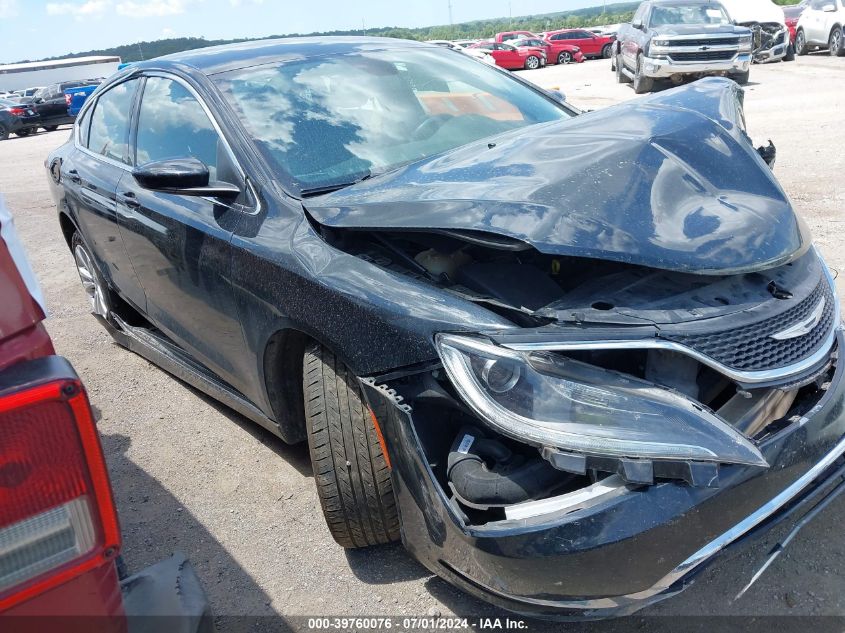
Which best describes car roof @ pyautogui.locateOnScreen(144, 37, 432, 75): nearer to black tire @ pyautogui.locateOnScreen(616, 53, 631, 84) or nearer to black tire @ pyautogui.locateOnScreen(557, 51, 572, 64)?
black tire @ pyautogui.locateOnScreen(616, 53, 631, 84)

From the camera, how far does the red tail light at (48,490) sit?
3.62 feet

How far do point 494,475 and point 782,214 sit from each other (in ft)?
4.15

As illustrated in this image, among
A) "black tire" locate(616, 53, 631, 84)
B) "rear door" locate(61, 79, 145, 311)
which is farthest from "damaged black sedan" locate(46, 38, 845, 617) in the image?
"black tire" locate(616, 53, 631, 84)

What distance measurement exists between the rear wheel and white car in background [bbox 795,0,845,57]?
1881cm

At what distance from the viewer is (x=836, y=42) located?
17594 millimetres

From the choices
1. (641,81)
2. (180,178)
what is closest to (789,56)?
(641,81)

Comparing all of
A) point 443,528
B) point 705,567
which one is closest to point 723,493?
point 705,567

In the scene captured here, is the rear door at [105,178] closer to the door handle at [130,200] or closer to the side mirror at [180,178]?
the door handle at [130,200]

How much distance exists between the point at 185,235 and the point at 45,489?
1.90 metres

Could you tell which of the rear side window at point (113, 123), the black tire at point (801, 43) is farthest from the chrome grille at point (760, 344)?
the black tire at point (801, 43)

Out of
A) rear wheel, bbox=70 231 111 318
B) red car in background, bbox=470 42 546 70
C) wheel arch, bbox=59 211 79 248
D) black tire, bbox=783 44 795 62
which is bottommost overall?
red car in background, bbox=470 42 546 70

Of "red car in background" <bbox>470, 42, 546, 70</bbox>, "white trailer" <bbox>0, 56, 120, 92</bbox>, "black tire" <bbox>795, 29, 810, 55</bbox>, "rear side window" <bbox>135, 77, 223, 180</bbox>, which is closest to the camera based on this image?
"rear side window" <bbox>135, 77, 223, 180</bbox>

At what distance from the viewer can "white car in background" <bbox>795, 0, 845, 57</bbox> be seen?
17.3 m

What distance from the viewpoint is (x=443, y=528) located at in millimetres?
1896
